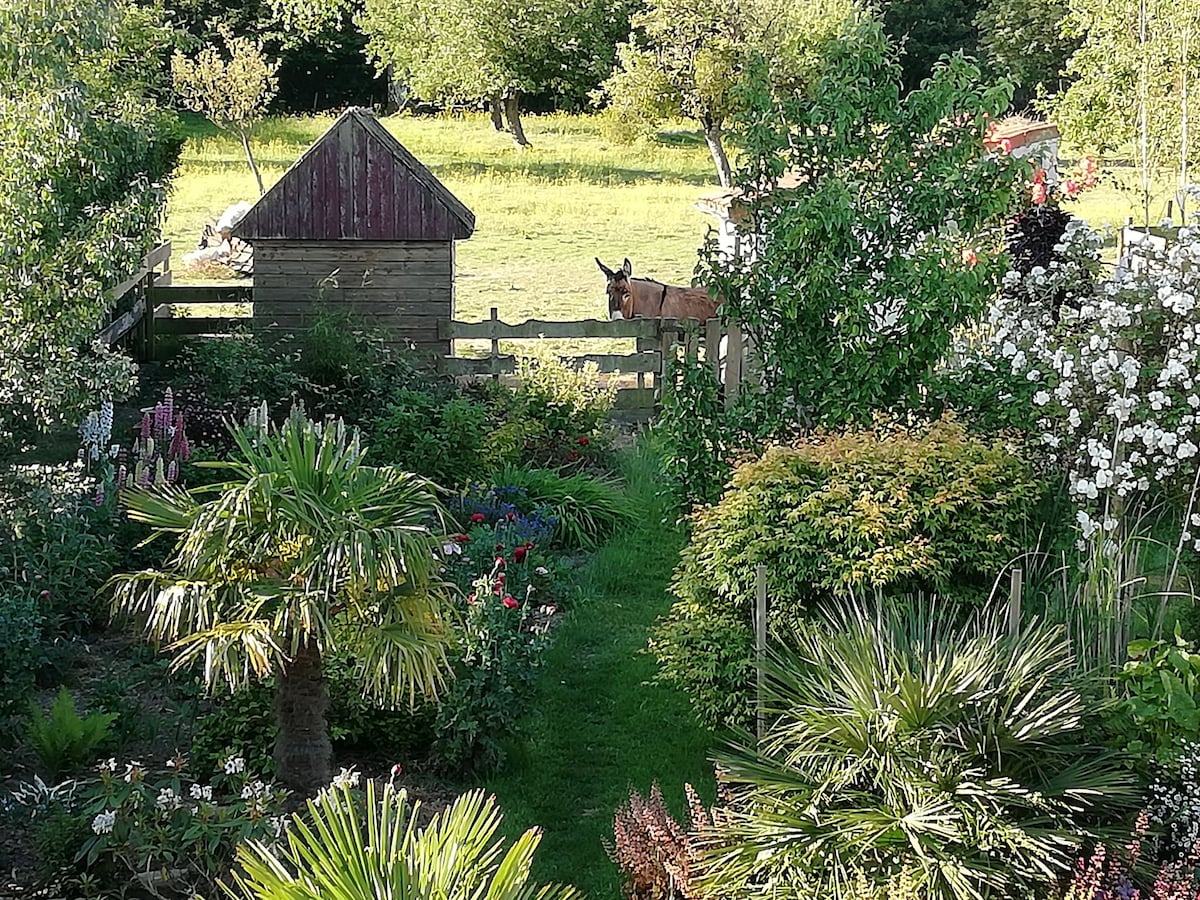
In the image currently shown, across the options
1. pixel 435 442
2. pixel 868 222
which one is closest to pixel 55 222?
pixel 435 442

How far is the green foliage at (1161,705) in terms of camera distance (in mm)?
5027

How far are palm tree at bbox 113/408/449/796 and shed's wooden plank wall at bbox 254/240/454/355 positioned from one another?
7.89 meters

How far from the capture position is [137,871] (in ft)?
15.8

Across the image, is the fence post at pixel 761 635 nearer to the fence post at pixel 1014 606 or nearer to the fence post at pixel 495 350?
the fence post at pixel 1014 606

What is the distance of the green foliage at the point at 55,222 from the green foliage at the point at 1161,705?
19.3 ft

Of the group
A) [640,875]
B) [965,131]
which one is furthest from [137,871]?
[965,131]

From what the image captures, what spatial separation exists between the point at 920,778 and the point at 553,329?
9132 mm

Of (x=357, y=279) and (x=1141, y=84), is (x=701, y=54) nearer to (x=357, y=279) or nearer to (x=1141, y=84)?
(x=1141, y=84)

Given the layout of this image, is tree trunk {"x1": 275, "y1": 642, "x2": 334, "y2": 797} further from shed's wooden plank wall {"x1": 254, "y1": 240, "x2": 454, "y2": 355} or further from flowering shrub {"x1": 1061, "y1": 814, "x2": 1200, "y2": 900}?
shed's wooden plank wall {"x1": 254, "y1": 240, "x2": 454, "y2": 355}

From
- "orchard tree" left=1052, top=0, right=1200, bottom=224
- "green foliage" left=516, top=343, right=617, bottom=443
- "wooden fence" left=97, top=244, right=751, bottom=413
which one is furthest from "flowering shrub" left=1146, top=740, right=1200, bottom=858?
"orchard tree" left=1052, top=0, right=1200, bottom=224

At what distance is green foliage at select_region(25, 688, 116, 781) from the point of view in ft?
18.9

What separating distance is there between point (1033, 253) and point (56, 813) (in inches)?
338

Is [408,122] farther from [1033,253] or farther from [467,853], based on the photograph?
[467,853]

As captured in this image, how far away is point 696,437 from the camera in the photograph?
7293 millimetres
